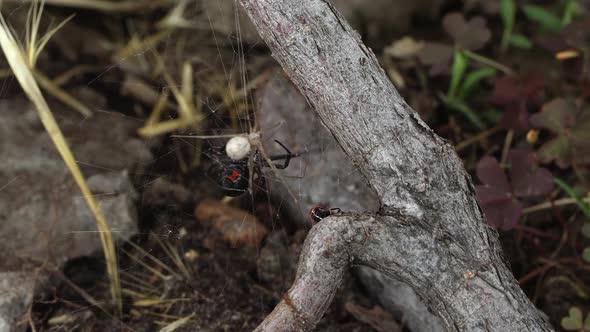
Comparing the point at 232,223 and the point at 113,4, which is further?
the point at 113,4

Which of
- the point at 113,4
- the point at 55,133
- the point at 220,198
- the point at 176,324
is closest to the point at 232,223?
the point at 220,198

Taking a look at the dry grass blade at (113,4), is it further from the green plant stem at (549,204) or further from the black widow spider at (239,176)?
the green plant stem at (549,204)

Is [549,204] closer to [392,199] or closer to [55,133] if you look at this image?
[392,199]

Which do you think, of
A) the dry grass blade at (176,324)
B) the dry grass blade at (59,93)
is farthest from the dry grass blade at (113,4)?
the dry grass blade at (176,324)

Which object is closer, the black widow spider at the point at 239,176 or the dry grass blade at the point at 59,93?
the black widow spider at the point at 239,176

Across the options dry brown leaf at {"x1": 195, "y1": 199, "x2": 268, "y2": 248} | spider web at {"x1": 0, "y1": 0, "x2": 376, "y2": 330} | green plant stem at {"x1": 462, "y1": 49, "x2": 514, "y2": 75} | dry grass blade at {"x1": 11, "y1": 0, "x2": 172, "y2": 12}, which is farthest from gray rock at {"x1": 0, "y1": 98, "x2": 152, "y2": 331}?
green plant stem at {"x1": 462, "y1": 49, "x2": 514, "y2": 75}

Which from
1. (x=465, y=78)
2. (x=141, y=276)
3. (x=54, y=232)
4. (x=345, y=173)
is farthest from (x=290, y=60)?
(x=465, y=78)

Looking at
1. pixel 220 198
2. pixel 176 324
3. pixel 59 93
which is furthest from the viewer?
pixel 59 93

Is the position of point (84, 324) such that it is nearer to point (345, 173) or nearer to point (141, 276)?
point (141, 276)

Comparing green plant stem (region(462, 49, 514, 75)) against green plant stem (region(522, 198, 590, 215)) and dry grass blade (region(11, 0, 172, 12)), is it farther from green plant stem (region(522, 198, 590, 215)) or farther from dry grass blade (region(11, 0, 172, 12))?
dry grass blade (region(11, 0, 172, 12))

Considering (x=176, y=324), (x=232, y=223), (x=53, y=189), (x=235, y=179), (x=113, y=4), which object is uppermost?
(x=113, y=4)
